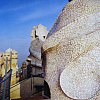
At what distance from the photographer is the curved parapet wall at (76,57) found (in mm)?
3309

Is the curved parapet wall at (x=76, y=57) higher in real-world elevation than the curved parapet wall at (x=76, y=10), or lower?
lower

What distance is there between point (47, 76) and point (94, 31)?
3.55ft

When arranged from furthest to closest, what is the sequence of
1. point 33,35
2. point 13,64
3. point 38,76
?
point 33,35
point 13,64
point 38,76

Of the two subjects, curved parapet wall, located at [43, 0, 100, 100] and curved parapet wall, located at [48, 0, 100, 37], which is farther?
curved parapet wall, located at [48, 0, 100, 37]

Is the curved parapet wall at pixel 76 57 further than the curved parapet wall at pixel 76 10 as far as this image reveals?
No

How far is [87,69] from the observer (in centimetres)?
332

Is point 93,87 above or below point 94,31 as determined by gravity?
below

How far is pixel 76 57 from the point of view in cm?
340

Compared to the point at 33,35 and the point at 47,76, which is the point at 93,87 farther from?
the point at 33,35

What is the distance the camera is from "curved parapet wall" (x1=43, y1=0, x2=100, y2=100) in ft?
10.9

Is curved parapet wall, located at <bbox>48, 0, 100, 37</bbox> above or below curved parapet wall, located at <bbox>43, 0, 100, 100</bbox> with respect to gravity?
above

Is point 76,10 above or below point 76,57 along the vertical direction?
above

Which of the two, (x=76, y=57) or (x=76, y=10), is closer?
(x=76, y=57)

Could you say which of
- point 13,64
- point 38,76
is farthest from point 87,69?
point 13,64
